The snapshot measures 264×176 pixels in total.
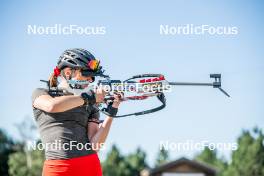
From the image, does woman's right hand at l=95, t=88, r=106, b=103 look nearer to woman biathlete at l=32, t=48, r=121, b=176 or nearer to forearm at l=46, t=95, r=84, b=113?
woman biathlete at l=32, t=48, r=121, b=176

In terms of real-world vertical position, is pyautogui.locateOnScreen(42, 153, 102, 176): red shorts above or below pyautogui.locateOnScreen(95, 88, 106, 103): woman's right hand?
below

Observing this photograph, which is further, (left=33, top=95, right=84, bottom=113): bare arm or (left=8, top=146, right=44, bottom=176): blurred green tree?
(left=8, top=146, right=44, bottom=176): blurred green tree

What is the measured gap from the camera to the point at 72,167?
478 cm

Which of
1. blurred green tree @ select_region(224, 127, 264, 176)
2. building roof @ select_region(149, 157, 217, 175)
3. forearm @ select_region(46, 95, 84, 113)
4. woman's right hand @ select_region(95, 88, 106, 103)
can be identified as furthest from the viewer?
blurred green tree @ select_region(224, 127, 264, 176)

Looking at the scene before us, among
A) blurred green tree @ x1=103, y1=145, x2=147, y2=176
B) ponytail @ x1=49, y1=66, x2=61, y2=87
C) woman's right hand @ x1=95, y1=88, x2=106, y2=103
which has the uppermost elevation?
ponytail @ x1=49, y1=66, x2=61, y2=87

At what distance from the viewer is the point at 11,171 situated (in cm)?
6788

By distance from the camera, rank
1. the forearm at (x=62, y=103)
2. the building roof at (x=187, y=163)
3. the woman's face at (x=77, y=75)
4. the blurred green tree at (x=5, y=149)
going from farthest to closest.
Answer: the blurred green tree at (x=5, y=149)
the building roof at (x=187, y=163)
the woman's face at (x=77, y=75)
the forearm at (x=62, y=103)

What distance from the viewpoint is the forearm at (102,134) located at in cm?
505

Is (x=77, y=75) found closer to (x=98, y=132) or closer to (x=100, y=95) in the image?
(x=100, y=95)

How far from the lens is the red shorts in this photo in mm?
4758

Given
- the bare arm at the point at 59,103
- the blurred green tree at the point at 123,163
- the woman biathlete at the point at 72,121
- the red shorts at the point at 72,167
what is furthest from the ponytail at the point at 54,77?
the blurred green tree at the point at 123,163

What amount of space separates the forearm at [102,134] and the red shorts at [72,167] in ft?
0.71

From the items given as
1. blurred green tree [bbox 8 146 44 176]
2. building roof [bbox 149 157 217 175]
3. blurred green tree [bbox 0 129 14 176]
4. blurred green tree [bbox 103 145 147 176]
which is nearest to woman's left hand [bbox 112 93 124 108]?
building roof [bbox 149 157 217 175]

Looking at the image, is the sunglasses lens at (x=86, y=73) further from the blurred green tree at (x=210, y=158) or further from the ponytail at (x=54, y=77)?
the blurred green tree at (x=210, y=158)
